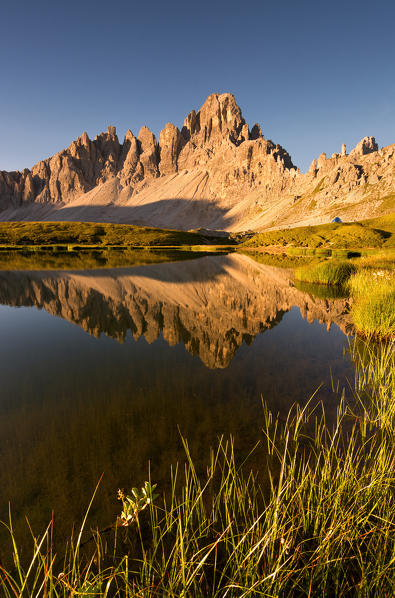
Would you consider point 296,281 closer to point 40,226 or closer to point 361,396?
point 361,396

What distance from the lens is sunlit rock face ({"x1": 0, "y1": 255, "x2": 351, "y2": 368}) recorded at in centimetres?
1244

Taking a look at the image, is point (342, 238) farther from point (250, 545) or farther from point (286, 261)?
point (250, 545)

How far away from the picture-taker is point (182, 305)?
1823cm

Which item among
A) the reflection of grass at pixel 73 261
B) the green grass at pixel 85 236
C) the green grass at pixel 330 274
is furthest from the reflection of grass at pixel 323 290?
the green grass at pixel 85 236

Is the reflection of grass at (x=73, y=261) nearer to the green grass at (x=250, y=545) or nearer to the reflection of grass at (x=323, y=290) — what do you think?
the reflection of grass at (x=323, y=290)

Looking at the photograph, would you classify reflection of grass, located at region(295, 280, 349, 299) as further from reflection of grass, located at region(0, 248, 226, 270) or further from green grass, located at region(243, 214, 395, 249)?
green grass, located at region(243, 214, 395, 249)

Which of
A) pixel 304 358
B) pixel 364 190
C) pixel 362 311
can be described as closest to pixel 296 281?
pixel 362 311

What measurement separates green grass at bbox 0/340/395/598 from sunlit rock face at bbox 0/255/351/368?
5.62 meters

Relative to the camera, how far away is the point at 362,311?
11695mm

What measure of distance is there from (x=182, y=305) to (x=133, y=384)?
1050 cm

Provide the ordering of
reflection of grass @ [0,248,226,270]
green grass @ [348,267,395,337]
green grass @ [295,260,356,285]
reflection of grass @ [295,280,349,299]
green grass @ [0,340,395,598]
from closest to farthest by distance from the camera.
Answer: green grass @ [0,340,395,598], green grass @ [348,267,395,337], reflection of grass @ [295,280,349,299], green grass @ [295,260,356,285], reflection of grass @ [0,248,226,270]

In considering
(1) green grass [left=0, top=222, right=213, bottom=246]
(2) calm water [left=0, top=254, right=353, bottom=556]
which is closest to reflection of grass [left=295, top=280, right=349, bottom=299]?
(2) calm water [left=0, top=254, right=353, bottom=556]

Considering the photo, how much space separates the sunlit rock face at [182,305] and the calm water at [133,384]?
120mm

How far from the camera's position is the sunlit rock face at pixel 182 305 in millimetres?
12438
